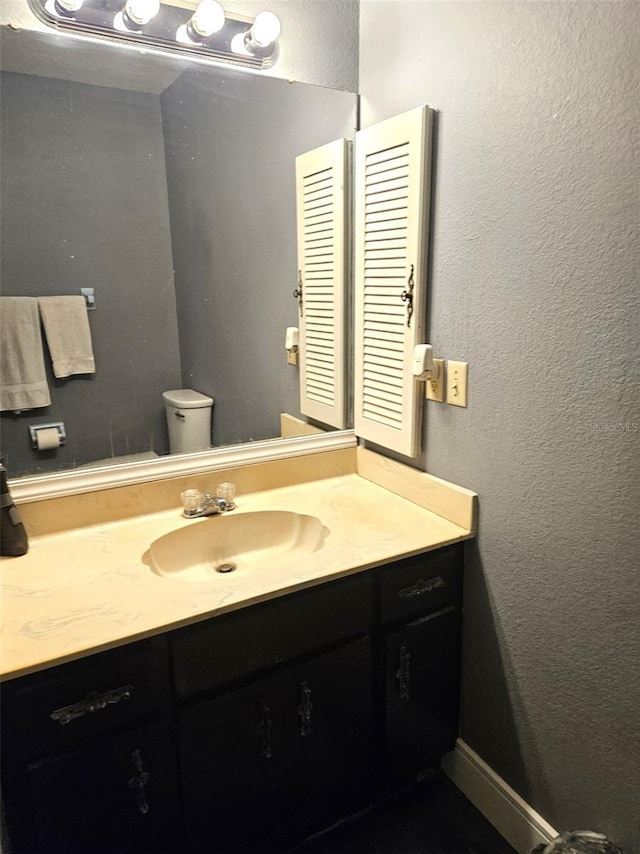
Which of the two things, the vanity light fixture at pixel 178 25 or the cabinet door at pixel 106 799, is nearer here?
the cabinet door at pixel 106 799

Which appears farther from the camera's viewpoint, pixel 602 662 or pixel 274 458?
pixel 274 458

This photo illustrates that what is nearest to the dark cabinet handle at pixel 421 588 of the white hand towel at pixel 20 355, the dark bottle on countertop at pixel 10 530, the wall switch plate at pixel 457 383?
the wall switch plate at pixel 457 383

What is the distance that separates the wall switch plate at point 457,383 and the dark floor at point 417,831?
1.11 metres

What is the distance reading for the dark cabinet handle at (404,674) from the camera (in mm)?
1389

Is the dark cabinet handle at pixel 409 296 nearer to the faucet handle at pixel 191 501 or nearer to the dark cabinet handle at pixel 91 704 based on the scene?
the faucet handle at pixel 191 501

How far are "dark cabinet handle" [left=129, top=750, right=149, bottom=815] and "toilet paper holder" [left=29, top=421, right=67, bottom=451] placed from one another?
0.75 metres

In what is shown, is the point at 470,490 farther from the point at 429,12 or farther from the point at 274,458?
the point at 429,12

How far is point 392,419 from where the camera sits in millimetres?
1604

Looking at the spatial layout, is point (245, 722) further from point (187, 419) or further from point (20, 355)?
point (20, 355)

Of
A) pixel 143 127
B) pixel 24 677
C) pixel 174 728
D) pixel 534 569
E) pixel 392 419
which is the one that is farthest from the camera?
pixel 392 419

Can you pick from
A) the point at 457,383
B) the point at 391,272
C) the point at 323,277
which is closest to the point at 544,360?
the point at 457,383

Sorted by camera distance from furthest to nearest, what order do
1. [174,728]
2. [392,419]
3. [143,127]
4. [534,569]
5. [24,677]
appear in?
[392,419] < [143,127] < [534,569] < [174,728] < [24,677]

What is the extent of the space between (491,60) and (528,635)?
1291 millimetres

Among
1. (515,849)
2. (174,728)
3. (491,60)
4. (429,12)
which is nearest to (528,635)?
(515,849)
